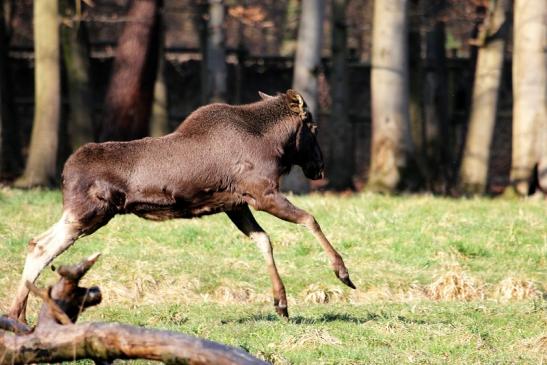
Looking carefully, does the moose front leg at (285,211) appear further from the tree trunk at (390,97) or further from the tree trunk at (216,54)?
the tree trunk at (216,54)

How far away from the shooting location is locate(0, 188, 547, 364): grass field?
8.59 metres

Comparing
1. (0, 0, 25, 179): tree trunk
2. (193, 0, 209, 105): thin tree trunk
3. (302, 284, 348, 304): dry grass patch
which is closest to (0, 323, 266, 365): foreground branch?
(302, 284, 348, 304): dry grass patch

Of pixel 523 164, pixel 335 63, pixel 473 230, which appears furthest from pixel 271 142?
pixel 335 63

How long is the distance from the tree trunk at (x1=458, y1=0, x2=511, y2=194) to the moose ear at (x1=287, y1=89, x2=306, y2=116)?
30.9 feet

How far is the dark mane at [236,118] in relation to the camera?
9492 millimetres

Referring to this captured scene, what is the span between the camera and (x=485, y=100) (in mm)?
A: 18906

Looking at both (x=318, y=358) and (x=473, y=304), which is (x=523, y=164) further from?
(x=318, y=358)

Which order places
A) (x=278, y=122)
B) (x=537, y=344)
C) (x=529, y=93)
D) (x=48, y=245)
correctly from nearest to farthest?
(x=537, y=344)
(x=48, y=245)
(x=278, y=122)
(x=529, y=93)

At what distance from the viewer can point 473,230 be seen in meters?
13.9

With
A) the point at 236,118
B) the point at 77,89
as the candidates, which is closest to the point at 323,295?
the point at 236,118

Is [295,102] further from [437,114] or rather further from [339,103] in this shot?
[437,114]

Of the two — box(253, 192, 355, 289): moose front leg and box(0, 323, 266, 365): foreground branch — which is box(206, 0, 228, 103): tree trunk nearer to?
box(253, 192, 355, 289): moose front leg

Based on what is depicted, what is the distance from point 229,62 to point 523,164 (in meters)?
11.2

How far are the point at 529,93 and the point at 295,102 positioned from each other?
8.14m
